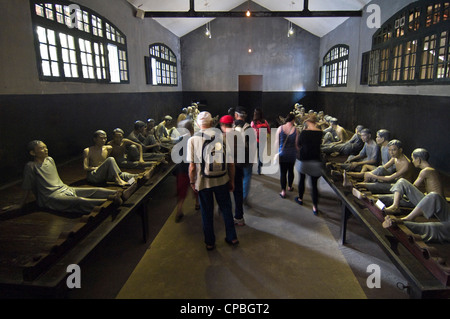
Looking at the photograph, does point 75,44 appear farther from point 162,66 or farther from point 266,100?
point 266,100

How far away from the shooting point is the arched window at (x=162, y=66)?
1153 centimetres

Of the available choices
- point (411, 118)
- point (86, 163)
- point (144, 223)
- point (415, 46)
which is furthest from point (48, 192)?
point (415, 46)

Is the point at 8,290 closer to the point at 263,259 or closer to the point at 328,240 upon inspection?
the point at 263,259

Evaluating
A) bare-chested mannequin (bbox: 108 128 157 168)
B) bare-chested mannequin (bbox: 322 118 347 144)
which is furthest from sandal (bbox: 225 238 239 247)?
bare-chested mannequin (bbox: 322 118 347 144)

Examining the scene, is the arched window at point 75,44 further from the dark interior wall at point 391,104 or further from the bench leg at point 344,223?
the dark interior wall at point 391,104

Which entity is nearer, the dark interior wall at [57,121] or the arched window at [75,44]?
the dark interior wall at [57,121]

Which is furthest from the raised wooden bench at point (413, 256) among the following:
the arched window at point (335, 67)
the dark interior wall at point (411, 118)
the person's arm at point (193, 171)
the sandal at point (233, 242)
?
the arched window at point (335, 67)

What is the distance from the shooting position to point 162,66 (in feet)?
42.6

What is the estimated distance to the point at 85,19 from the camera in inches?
278

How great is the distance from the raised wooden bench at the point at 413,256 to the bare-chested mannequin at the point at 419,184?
321 mm

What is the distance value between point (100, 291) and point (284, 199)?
3.53 m
